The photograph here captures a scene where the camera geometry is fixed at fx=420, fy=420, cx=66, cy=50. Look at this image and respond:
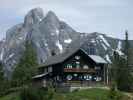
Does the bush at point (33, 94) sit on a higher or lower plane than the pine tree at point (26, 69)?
lower

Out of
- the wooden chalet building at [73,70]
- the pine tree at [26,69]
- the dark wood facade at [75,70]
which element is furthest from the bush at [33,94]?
the pine tree at [26,69]

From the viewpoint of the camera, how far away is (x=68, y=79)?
9731 centimetres

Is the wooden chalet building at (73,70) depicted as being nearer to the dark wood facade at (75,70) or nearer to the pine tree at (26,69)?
the dark wood facade at (75,70)

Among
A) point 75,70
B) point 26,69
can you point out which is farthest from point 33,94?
point 26,69

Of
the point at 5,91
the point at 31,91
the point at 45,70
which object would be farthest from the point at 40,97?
the point at 45,70

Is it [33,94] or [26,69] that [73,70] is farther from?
[33,94]

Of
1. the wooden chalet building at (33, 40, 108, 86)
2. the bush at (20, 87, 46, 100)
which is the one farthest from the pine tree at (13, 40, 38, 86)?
the bush at (20, 87, 46, 100)

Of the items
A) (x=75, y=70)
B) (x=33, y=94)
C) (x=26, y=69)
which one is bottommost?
(x=33, y=94)

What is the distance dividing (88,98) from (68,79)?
26854mm

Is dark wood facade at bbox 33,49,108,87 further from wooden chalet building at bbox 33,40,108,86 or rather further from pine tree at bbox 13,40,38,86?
pine tree at bbox 13,40,38,86

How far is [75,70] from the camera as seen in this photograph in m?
97.1

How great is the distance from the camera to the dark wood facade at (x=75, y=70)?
96.9 meters

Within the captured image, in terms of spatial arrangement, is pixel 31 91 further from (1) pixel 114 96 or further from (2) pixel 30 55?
(2) pixel 30 55

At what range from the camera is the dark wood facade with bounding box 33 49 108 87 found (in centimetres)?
9694
